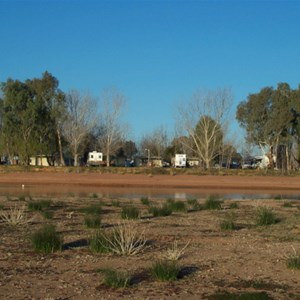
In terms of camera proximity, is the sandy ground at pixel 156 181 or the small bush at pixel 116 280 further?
the sandy ground at pixel 156 181

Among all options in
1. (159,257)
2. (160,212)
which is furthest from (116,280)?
(160,212)

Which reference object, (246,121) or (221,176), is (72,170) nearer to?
(221,176)

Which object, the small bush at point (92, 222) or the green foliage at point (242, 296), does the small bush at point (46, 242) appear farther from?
the green foliage at point (242, 296)

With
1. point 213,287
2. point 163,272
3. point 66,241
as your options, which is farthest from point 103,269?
point 66,241

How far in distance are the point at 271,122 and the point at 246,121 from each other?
15.4ft

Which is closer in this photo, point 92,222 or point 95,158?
point 92,222

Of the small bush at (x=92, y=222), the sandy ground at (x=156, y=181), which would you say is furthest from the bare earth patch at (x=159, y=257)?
the sandy ground at (x=156, y=181)

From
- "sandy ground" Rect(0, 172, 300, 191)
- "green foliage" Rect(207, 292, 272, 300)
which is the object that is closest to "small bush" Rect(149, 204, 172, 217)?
"green foliage" Rect(207, 292, 272, 300)

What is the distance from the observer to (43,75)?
81688 mm

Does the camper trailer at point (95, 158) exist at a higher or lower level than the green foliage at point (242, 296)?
higher

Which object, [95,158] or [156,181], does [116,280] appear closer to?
[156,181]

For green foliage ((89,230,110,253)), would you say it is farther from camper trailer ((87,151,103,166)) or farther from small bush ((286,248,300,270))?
camper trailer ((87,151,103,166))

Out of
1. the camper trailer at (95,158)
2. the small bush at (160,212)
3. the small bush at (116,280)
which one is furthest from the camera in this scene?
the camper trailer at (95,158)

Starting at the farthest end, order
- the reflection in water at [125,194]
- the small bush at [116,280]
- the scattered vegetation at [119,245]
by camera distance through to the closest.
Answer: the reflection in water at [125,194] → the scattered vegetation at [119,245] → the small bush at [116,280]
